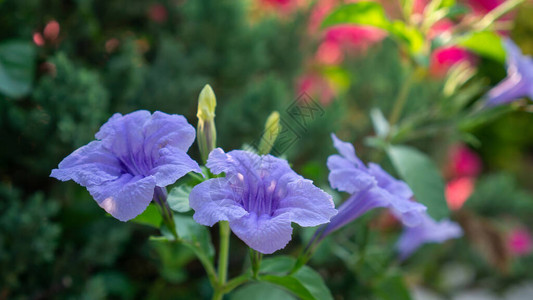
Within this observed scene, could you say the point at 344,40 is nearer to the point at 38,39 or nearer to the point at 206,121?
the point at 38,39

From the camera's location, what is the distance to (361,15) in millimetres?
840

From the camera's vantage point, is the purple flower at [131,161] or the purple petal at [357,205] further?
the purple petal at [357,205]

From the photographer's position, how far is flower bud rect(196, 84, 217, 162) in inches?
21.3

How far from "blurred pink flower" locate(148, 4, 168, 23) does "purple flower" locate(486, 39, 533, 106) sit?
845mm

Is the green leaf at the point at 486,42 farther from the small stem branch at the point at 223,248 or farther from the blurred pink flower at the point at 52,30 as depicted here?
the blurred pink flower at the point at 52,30

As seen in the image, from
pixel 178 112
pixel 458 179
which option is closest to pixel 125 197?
pixel 178 112

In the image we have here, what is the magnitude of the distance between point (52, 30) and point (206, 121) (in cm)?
64

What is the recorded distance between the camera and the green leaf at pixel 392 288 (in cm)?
89

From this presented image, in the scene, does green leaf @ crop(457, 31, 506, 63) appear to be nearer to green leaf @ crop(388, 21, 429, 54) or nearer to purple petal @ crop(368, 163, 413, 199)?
green leaf @ crop(388, 21, 429, 54)

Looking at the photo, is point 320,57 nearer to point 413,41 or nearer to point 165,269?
point 413,41

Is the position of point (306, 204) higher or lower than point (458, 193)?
higher

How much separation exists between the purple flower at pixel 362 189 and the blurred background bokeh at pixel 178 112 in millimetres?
127

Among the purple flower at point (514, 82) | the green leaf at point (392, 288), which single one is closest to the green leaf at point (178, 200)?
the green leaf at point (392, 288)

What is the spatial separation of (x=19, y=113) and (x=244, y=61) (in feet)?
1.84
